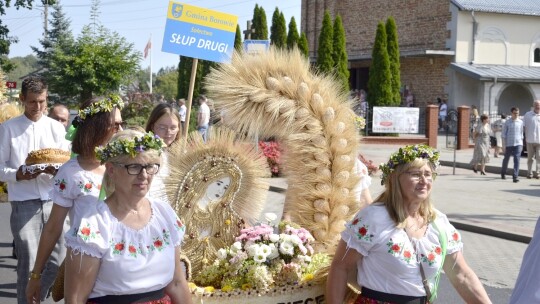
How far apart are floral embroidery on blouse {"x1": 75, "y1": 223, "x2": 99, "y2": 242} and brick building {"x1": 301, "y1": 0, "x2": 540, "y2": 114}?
108ft

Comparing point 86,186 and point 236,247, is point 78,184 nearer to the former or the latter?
point 86,186

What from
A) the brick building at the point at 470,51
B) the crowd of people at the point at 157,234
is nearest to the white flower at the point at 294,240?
the crowd of people at the point at 157,234

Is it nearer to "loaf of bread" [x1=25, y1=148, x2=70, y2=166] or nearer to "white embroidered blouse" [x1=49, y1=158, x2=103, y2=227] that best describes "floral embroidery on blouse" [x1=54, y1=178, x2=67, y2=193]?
"white embroidered blouse" [x1=49, y1=158, x2=103, y2=227]

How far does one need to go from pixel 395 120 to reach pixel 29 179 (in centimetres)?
2544

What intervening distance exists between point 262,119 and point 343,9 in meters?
40.8

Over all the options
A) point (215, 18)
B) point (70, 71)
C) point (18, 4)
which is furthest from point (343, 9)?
point (215, 18)

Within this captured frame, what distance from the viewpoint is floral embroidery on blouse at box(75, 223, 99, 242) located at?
3139 mm

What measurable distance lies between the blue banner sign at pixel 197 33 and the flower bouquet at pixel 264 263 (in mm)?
2763

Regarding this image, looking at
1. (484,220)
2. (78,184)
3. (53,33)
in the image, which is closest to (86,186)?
(78,184)

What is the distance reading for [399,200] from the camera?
3736 mm

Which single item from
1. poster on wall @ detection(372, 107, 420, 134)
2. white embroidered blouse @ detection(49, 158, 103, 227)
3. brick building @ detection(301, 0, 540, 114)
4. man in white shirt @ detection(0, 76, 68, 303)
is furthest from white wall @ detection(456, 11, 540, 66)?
white embroidered blouse @ detection(49, 158, 103, 227)

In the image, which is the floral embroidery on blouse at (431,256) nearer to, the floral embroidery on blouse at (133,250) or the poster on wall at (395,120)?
the floral embroidery on blouse at (133,250)

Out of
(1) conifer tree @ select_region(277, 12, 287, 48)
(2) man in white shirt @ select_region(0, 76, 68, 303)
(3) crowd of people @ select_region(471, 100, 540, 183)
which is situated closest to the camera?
(2) man in white shirt @ select_region(0, 76, 68, 303)

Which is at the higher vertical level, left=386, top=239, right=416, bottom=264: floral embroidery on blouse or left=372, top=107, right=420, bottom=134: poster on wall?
left=372, top=107, right=420, bottom=134: poster on wall
